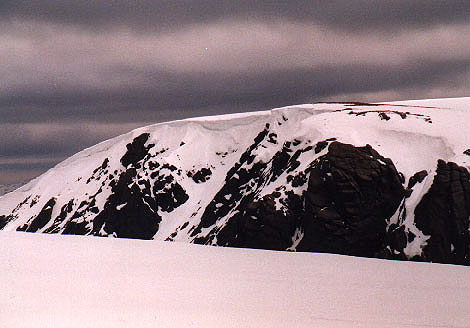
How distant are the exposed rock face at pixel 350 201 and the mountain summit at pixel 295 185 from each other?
135 millimetres

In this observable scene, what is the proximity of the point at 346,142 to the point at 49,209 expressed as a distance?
82330 millimetres

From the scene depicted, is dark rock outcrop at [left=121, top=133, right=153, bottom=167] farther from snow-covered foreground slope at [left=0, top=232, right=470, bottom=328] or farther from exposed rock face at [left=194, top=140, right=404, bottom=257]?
snow-covered foreground slope at [left=0, top=232, right=470, bottom=328]

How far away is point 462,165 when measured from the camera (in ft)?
199

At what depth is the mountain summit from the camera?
60.7 metres

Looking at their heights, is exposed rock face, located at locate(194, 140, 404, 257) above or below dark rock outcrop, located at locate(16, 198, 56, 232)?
above

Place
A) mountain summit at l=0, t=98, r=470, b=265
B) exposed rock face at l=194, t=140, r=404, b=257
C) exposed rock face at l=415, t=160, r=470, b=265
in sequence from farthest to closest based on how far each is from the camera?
exposed rock face at l=194, t=140, r=404, b=257
mountain summit at l=0, t=98, r=470, b=265
exposed rock face at l=415, t=160, r=470, b=265

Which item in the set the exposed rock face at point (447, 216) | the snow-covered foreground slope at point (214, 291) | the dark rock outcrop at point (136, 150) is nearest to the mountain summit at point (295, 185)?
the exposed rock face at point (447, 216)

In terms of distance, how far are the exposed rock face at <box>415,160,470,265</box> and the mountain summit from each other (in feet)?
0.40

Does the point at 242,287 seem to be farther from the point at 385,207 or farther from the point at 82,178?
the point at 82,178

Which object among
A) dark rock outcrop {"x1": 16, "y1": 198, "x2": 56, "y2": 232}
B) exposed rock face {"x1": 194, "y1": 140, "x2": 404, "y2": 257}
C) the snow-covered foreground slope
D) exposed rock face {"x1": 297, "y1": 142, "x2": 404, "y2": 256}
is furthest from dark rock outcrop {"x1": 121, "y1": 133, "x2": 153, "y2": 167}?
the snow-covered foreground slope

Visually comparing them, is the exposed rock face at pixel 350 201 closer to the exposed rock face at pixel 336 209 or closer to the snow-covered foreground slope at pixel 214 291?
the exposed rock face at pixel 336 209

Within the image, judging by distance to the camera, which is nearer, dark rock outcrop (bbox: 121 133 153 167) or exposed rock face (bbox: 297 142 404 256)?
exposed rock face (bbox: 297 142 404 256)

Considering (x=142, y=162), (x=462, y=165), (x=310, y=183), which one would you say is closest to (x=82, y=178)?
(x=142, y=162)

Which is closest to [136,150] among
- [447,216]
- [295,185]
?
[295,185]
